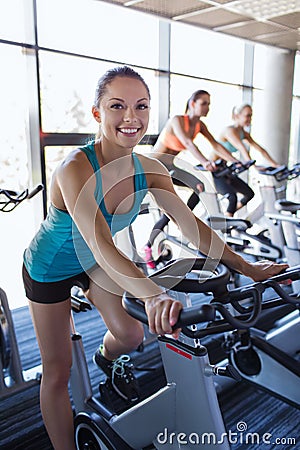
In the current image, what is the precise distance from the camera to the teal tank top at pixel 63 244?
133cm

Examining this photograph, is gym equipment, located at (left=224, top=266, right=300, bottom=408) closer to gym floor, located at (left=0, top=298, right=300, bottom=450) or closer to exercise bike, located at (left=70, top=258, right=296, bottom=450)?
gym floor, located at (left=0, top=298, right=300, bottom=450)

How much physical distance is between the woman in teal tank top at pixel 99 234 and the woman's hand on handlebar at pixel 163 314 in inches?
6.0

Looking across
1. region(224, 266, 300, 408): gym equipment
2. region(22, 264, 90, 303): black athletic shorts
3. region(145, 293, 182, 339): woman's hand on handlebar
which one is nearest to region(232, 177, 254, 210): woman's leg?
region(224, 266, 300, 408): gym equipment

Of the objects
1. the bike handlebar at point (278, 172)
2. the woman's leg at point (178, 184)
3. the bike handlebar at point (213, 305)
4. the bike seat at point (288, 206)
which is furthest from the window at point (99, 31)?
the bike handlebar at point (213, 305)

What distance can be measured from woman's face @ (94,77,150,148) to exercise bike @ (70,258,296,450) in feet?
1.48

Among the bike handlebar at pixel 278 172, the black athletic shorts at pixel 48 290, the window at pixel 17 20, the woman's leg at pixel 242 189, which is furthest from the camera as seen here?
the woman's leg at pixel 242 189

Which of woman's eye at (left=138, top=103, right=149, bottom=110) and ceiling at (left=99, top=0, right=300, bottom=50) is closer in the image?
woman's eye at (left=138, top=103, right=149, bottom=110)

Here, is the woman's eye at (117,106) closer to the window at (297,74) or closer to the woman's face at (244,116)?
the woman's face at (244,116)

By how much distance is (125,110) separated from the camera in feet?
3.98

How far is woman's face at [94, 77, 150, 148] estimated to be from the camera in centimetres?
121

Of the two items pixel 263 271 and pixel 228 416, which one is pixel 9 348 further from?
pixel 263 271

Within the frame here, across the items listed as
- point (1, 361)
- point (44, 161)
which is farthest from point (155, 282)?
point (44, 161)

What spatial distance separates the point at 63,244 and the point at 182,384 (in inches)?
22.6

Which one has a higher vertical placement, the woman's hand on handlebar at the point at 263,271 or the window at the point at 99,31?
the window at the point at 99,31
